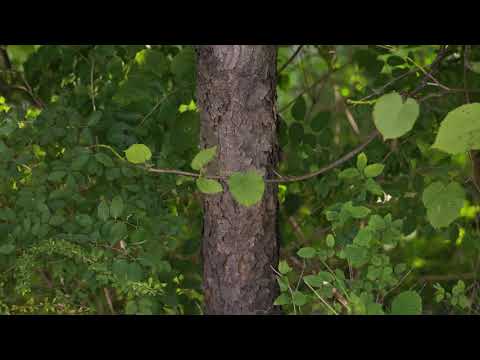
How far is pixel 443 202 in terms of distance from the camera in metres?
1.42


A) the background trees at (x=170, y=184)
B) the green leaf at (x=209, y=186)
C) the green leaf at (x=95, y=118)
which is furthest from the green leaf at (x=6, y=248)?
the green leaf at (x=209, y=186)

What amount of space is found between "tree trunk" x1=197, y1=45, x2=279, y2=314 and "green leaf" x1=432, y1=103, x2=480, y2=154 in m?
0.47

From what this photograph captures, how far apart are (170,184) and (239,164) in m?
0.33

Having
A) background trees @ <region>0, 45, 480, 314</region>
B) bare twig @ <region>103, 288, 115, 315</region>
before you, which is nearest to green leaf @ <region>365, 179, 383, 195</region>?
background trees @ <region>0, 45, 480, 314</region>

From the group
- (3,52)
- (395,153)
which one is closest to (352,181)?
(395,153)

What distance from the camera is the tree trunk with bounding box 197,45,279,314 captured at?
151cm

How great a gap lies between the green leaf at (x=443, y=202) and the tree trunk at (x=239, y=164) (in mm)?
372

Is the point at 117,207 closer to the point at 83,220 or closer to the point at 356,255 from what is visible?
the point at 83,220

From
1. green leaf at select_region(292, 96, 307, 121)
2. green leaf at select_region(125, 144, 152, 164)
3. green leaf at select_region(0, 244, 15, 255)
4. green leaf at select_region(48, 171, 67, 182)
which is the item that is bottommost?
green leaf at select_region(0, 244, 15, 255)

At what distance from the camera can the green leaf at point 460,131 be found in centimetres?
117

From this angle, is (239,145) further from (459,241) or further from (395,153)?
(459,241)

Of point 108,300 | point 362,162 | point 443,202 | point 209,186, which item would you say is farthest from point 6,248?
point 443,202

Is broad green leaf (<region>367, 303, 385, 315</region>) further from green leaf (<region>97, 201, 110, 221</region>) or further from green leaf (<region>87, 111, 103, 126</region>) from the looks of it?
green leaf (<region>87, 111, 103, 126</region>)

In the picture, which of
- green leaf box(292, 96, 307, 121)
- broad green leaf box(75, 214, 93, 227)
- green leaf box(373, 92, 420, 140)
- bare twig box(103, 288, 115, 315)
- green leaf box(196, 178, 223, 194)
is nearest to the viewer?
green leaf box(373, 92, 420, 140)
